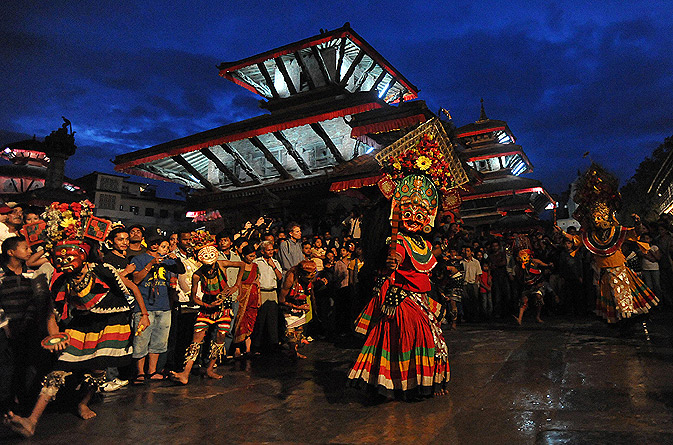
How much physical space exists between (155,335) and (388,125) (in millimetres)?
10877

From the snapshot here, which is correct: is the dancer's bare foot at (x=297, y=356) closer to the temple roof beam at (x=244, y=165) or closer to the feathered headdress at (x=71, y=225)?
the feathered headdress at (x=71, y=225)

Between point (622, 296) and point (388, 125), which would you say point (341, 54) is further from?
point (622, 296)

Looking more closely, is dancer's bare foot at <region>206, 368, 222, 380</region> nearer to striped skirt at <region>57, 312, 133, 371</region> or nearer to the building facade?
striped skirt at <region>57, 312, 133, 371</region>

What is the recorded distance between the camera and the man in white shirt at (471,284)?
32.2 ft

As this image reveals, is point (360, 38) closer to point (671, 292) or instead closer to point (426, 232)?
point (671, 292)

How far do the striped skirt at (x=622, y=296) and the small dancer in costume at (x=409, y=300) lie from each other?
3542 mm

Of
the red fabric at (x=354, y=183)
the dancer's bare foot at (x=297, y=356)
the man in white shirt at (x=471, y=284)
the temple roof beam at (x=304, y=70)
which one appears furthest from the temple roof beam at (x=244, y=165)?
the dancer's bare foot at (x=297, y=356)

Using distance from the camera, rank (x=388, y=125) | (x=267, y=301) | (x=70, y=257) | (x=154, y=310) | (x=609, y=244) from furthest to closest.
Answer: (x=388, y=125) → (x=267, y=301) → (x=609, y=244) → (x=154, y=310) → (x=70, y=257)

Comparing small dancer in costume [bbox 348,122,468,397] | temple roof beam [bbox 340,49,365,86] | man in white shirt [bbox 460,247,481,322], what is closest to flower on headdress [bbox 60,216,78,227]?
small dancer in costume [bbox 348,122,468,397]

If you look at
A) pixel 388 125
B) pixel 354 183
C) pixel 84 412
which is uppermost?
pixel 388 125

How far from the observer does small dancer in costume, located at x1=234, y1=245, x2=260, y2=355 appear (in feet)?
20.0

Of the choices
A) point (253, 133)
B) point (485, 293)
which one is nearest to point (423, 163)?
point (485, 293)

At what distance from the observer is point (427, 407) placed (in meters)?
3.70

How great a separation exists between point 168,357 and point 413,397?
12.5 ft
